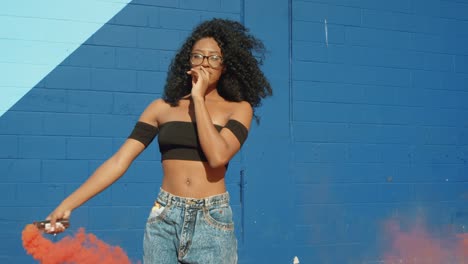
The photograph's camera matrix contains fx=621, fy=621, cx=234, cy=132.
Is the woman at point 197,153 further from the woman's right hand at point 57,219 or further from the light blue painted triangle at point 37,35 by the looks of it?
the light blue painted triangle at point 37,35

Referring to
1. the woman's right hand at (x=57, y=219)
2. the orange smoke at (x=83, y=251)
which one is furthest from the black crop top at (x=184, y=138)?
the orange smoke at (x=83, y=251)

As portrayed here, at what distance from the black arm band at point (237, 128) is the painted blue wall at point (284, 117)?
2499 millimetres

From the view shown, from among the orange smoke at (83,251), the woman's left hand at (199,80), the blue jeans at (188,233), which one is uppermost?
the woman's left hand at (199,80)

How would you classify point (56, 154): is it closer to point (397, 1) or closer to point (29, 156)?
point (29, 156)

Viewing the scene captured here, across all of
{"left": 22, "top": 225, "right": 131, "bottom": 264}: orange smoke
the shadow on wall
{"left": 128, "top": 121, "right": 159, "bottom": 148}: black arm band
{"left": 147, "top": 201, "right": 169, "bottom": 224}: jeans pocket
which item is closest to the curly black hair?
{"left": 128, "top": 121, "right": 159, "bottom": 148}: black arm band

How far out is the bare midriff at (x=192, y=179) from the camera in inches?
113

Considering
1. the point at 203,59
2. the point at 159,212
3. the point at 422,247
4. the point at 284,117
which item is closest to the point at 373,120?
the point at 284,117

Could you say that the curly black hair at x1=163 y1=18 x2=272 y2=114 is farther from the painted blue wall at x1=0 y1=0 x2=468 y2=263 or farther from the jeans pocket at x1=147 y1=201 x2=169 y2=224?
the painted blue wall at x1=0 y1=0 x2=468 y2=263

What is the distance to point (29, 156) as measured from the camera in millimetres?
5000

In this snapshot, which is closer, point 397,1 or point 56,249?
point 56,249

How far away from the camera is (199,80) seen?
9.75ft

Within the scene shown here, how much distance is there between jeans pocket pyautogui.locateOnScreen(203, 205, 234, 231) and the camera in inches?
111

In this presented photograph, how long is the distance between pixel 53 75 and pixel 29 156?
689 millimetres

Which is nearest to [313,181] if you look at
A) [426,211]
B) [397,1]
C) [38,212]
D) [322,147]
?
[322,147]
